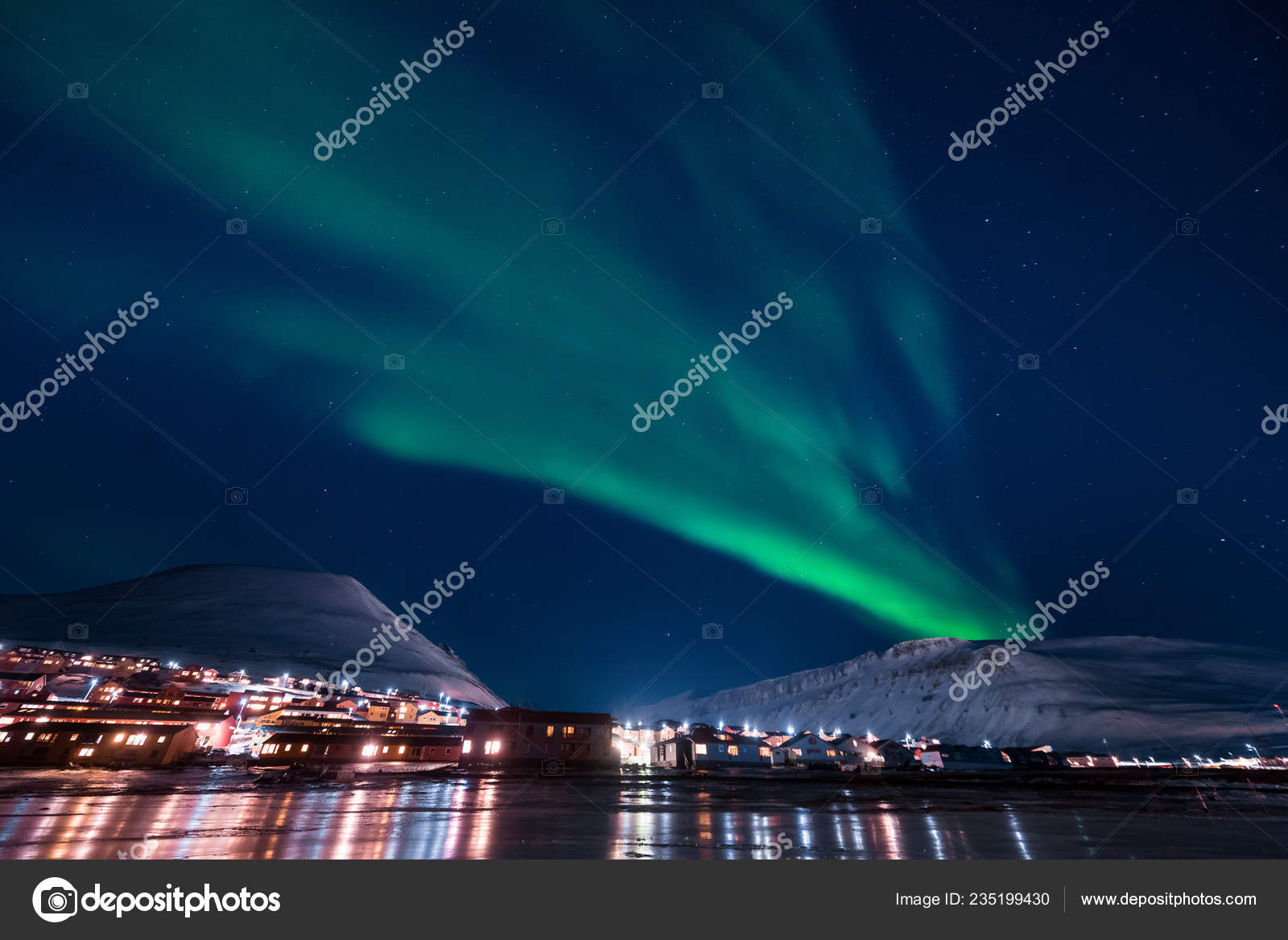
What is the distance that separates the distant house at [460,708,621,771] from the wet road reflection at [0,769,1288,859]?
103 feet

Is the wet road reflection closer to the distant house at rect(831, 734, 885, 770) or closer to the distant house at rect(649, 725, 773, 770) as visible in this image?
the distant house at rect(649, 725, 773, 770)

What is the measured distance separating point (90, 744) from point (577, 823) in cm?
5950

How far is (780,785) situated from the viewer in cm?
4312

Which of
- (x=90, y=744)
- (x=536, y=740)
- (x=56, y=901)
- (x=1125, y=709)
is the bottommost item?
(x=56, y=901)

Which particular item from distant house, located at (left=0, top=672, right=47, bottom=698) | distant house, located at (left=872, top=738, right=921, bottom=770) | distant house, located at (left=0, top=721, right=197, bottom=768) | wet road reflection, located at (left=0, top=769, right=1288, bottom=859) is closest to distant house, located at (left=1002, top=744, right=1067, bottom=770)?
distant house, located at (left=872, top=738, right=921, bottom=770)

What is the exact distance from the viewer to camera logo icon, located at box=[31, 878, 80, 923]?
6.89 metres

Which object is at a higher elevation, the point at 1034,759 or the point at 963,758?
the point at 1034,759

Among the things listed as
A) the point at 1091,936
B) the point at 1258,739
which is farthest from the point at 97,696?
the point at 1258,739

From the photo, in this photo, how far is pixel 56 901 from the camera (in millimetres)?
6953

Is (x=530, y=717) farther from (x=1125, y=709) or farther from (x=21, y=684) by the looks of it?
(x=1125, y=709)

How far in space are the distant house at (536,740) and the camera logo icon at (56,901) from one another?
62.9 m

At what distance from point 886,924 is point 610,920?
12.3 feet

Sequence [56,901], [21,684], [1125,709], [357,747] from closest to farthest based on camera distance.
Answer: [56,901] < [357,747] < [21,684] < [1125,709]

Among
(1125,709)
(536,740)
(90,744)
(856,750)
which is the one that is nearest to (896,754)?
(856,750)
